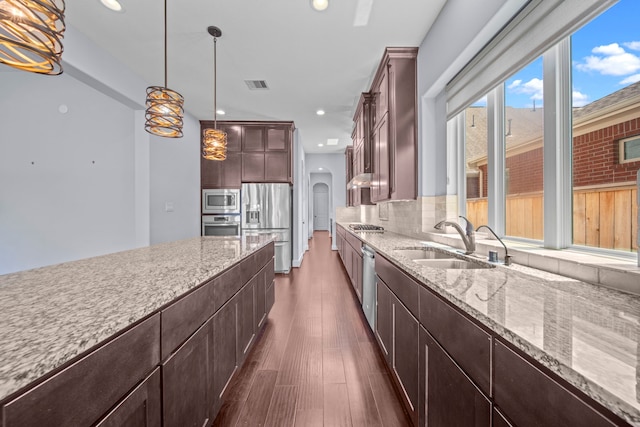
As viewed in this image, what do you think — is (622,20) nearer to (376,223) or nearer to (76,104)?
(376,223)

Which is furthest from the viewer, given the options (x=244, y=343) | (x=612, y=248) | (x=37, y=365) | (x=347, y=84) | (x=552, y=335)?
(x=347, y=84)

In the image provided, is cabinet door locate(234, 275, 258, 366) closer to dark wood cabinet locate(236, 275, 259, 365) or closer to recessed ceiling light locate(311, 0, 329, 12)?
dark wood cabinet locate(236, 275, 259, 365)

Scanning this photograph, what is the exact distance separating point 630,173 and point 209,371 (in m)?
2.10

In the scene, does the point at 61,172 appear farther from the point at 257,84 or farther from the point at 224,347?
the point at 224,347

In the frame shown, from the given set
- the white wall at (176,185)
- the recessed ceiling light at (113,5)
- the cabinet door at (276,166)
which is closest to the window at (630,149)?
the recessed ceiling light at (113,5)

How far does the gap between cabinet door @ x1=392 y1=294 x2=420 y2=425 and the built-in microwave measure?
4010 mm

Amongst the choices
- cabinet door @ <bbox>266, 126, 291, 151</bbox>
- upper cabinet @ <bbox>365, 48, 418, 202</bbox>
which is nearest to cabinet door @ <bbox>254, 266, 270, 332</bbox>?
upper cabinet @ <bbox>365, 48, 418, 202</bbox>

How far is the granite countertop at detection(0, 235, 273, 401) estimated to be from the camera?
0.53m

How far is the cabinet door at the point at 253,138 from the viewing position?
5152 mm

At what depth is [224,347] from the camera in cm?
149

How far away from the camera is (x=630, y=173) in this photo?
111 centimetres

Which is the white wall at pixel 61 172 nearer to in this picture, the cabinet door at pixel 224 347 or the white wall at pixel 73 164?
the white wall at pixel 73 164

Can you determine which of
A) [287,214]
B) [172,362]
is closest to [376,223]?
[287,214]

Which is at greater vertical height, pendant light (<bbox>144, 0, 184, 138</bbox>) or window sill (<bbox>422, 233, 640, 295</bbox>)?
pendant light (<bbox>144, 0, 184, 138</bbox>)
